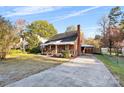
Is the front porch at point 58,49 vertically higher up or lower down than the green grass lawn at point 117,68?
higher up

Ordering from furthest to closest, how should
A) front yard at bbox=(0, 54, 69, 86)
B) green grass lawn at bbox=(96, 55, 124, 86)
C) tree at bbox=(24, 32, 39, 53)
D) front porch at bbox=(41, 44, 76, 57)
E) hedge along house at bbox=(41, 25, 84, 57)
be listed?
1. tree at bbox=(24, 32, 39, 53)
2. hedge along house at bbox=(41, 25, 84, 57)
3. front porch at bbox=(41, 44, 76, 57)
4. green grass lawn at bbox=(96, 55, 124, 86)
5. front yard at bbox=(0, 54, 69, 86)

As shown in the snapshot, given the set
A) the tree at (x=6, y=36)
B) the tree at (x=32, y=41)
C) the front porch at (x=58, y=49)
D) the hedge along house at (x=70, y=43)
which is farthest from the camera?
the tree at (x=32, y=41)

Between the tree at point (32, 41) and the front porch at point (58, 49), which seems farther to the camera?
the tree at point (32, 41)

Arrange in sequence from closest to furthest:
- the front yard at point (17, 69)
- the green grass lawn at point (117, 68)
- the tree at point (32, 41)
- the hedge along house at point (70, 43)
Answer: the front yard at point (17, 69), the green grass lawn at point (117, 68), the hedge along house at point (70, 43), the tree at point (32, 41)

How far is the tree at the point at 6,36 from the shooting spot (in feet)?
37.2

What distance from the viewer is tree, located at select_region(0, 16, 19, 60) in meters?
11.3

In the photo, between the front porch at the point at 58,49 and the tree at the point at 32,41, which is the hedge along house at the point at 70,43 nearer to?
the front porch at the point at 58,49

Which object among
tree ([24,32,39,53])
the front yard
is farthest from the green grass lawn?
tree ([24,32,39,53])

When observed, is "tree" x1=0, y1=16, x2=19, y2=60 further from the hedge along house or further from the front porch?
the hedge along house

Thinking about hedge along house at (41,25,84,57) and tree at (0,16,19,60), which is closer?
tree at (0,16,19,60)

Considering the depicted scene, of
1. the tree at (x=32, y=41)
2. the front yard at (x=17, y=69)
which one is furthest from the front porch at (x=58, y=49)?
the front yard at (x=17, y=69)

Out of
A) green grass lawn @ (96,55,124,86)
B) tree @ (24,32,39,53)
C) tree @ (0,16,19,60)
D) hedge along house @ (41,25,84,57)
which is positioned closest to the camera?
green grass lawn @ (96,55,124,86)
